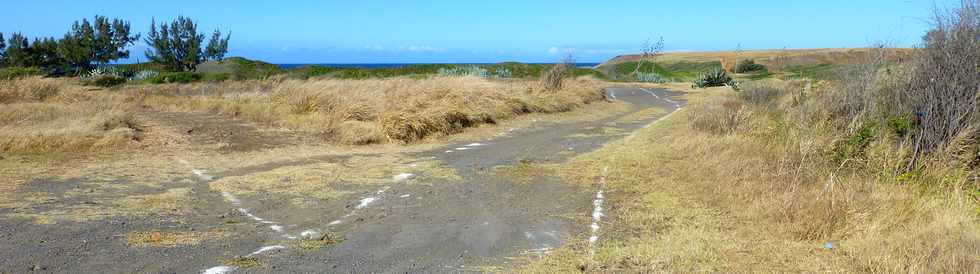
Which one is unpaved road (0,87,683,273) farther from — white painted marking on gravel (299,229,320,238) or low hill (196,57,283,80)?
low hill (196,57,283,80)

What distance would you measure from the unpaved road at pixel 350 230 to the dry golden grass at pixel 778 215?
2.00 ft

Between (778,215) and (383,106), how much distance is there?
30.7 ft

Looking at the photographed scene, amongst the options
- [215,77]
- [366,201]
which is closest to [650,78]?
[215,77]

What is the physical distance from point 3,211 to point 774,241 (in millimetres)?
6889

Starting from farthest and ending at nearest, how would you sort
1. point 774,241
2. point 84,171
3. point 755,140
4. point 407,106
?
point 407,106 → point 755,140 → point 84,171 → point 774,241

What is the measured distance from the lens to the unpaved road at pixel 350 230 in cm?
525

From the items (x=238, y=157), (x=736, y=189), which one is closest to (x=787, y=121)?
(x=736, y=189)

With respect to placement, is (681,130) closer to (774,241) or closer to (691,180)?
(691,180)

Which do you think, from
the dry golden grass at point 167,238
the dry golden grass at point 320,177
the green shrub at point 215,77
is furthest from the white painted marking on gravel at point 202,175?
the green shrub at point 215,77

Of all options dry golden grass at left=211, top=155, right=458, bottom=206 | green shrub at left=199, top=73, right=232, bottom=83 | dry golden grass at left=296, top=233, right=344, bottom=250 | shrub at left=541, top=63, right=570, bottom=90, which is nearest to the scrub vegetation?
dry golden grass at left=296, top=233, right=344, bottom=250

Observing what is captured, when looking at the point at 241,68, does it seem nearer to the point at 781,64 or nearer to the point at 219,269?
the point at 781,64

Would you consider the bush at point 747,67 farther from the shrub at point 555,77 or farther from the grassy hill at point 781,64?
the shrub at point 555,77

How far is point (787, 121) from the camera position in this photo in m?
11.1

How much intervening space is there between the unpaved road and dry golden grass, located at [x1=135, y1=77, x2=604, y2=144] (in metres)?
3.70
